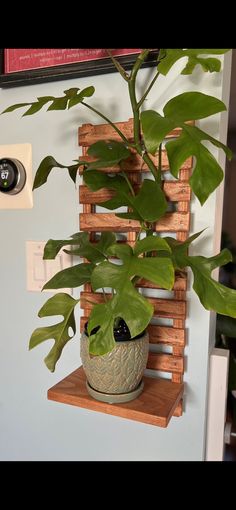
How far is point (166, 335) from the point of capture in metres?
0.81

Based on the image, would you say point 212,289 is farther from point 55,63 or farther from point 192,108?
point 55,63

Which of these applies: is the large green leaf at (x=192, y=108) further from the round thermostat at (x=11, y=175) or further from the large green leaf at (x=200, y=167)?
the round thermostat at (x=11, y=175)

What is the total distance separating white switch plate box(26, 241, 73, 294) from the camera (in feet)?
3.13

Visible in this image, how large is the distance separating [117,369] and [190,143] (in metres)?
0.43

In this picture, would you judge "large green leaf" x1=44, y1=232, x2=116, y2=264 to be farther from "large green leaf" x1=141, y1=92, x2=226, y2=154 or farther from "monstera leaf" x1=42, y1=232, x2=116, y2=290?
"large green leaf" x1=141, y1=92, x2=226, y2=154

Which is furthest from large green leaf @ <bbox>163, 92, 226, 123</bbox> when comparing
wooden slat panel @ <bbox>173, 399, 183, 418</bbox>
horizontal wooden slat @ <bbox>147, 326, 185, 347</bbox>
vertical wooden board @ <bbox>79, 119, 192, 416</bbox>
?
wooden slat panel @ <bbox>173, 399, 183, 418</bbox>

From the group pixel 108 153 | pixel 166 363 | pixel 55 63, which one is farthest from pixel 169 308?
pixel 55 63

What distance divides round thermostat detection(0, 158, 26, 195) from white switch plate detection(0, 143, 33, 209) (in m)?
0.01

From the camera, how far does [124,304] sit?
1.70 ft
